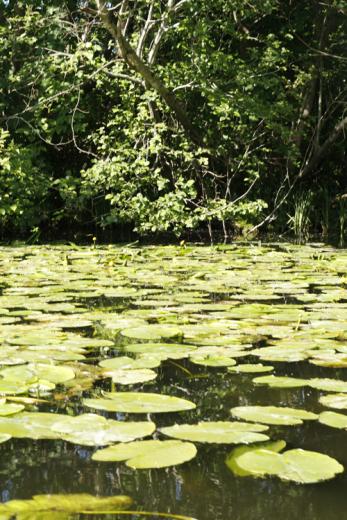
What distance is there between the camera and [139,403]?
153 centimetres

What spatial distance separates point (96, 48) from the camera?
6691 mm

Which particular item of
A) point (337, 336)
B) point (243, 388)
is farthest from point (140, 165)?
point (243, 388)

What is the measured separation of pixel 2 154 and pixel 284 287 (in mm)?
4775

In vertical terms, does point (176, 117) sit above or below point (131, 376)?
above

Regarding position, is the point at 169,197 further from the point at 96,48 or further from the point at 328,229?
the point at 328,229

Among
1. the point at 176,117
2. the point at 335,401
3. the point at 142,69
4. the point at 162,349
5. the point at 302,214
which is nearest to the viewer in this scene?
the point at 335,401

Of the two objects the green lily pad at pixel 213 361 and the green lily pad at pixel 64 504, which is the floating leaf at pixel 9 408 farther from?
the green lily pad at pixel 213 361

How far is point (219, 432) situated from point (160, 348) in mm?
745

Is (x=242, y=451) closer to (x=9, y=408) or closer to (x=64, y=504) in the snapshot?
(x=64, y=504)

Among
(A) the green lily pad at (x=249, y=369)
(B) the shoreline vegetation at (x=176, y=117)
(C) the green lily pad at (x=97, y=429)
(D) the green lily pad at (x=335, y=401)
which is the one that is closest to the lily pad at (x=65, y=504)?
(C) the green lily pad at (x=97, y=429)

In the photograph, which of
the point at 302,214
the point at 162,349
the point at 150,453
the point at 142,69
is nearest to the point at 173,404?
the point at 150,453

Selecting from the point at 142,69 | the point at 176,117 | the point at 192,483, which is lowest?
the point at 192,483

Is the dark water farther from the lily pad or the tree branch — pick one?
the tree branch

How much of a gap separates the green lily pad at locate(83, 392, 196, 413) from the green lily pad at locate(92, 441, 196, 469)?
206 millimetres
